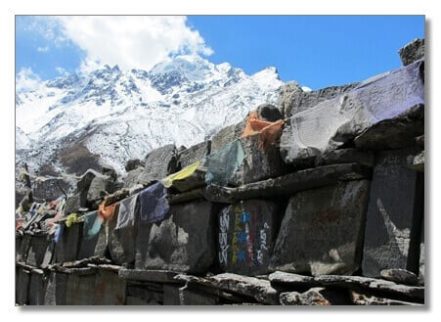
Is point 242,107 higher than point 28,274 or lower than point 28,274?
higher

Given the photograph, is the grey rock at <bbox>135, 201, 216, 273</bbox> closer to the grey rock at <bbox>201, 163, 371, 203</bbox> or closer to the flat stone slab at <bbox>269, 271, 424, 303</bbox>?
the grey rock at <bbox>201, 163, 371, 203</bbox>

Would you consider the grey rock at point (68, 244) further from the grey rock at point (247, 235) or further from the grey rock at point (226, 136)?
the grey rock at point (247, 235)

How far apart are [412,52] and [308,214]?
42.9 inches

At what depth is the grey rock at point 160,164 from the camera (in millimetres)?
5199

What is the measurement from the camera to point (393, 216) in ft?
9.04

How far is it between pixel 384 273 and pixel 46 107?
2.95m

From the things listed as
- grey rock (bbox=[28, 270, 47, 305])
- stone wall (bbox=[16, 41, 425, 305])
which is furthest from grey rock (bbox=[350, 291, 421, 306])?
grey rock (bbox=[28, 270, 47, 305])

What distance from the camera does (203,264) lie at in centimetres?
419

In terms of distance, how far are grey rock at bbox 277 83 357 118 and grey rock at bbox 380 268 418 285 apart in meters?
1.11

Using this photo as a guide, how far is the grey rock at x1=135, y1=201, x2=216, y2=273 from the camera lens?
4191 millimetres

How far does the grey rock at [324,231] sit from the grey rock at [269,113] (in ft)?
2.17

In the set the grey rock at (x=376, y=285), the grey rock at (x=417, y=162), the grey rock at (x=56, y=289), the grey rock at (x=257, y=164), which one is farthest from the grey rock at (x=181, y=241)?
the grey rock at (x=56, y=289)

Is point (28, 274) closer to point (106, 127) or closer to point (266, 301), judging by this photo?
point (106, 127)
